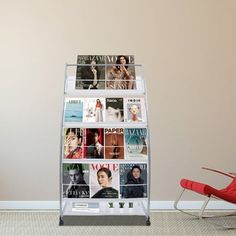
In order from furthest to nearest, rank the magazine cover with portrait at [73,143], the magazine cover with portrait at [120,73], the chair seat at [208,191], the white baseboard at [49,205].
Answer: the white baseboard at [49,205], the chair seat at [208,191], the magazine cover with portrait at [120,73], the magazine cover with portrait at [73,143]

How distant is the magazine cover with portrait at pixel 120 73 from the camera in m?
3.21

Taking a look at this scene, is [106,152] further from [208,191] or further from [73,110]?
[208,191]

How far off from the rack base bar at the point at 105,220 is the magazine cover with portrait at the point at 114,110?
717 mm

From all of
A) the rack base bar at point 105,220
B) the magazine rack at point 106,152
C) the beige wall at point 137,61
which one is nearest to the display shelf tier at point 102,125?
the magazine rack at point 106,152

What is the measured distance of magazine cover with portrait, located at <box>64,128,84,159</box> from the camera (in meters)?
3.09

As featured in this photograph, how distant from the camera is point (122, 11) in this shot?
192 inches

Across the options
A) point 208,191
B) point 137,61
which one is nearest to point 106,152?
point 208,191

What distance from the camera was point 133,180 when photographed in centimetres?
312

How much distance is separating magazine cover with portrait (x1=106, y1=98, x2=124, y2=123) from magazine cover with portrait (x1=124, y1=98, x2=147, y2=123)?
29mm

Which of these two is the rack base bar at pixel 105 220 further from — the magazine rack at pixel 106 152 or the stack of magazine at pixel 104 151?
the stack of magazine at pixel 104 151

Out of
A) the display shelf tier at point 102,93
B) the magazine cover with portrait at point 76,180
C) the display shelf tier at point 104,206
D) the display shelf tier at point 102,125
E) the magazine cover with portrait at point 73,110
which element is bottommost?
the display shelf tier at point 104,206

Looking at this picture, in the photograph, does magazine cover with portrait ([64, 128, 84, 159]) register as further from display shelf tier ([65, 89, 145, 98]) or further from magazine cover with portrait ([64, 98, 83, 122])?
display shelf tier ([65, 89, 145, 98])

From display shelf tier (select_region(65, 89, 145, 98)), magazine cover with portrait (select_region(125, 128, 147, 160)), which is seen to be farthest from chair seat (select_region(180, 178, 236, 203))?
display shelf tier (select_region(65, 89, 145, 98))

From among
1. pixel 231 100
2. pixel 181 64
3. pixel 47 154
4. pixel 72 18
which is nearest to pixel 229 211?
pixel 231 100
